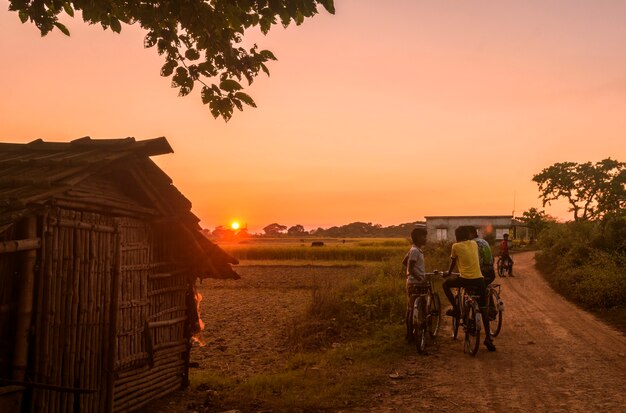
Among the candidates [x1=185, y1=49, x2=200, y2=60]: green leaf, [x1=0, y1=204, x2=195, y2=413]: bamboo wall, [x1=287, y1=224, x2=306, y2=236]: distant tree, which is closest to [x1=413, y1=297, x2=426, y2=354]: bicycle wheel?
[x1=0, y1=204, x2=195, y2=413]: bamboo wall

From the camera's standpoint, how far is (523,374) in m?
8.73

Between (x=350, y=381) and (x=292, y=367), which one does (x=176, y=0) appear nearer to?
(x=350, y=381)

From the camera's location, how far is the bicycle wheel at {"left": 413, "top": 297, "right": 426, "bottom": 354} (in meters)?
10.2

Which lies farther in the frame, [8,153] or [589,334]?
[589,334]

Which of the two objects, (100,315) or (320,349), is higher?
(100,315)

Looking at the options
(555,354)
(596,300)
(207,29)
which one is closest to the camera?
(207,29)

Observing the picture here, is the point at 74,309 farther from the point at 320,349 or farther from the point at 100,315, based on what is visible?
the point at 320,349

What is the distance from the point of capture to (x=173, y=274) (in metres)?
9.18

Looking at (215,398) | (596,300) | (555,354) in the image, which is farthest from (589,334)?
(215,398)

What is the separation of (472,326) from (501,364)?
2.81 feet

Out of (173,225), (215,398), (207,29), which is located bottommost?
(215,398)

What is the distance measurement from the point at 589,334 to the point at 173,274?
9.40 m

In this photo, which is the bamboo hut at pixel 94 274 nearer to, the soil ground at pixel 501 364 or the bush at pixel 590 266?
the soil ground at pixel 501 364

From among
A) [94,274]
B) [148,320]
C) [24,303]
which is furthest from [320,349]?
[24,303]
